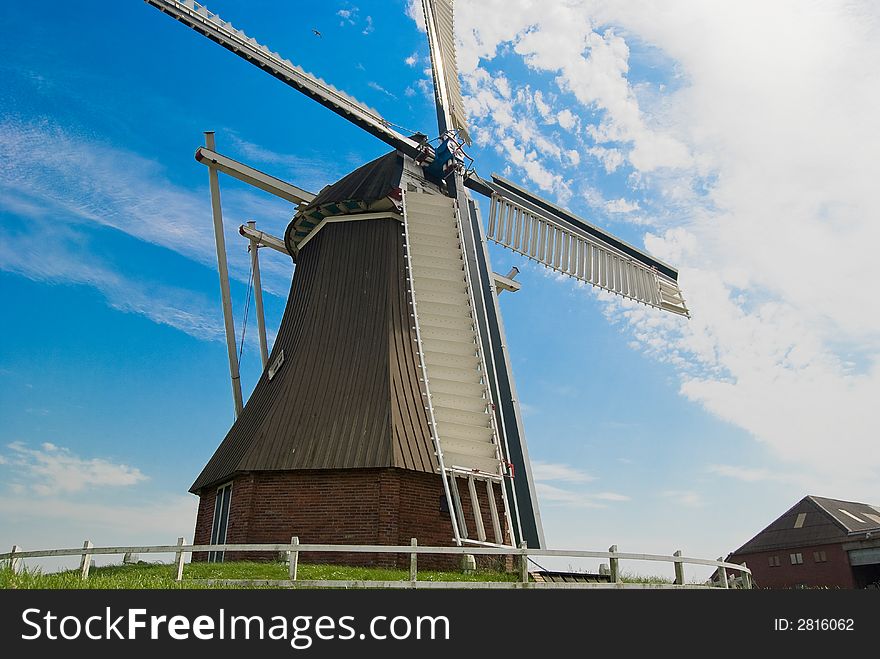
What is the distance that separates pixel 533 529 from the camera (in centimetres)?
1362

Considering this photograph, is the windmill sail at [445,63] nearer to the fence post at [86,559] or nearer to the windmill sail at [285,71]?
the windmill sail at [285,71]

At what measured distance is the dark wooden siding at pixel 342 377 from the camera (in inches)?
561

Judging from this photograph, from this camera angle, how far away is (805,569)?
30234 mm

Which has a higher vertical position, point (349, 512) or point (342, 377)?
point (342, 377)

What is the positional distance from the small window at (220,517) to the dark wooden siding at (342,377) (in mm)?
392

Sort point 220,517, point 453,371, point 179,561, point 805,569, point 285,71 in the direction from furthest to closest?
1. point 805,569
2. point 285,71
3. point 220,517
4. point 453,371
5. point 179,561

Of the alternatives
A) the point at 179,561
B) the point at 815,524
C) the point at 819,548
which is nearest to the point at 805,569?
the point at 819,548

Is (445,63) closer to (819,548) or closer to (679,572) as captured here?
(679,572)

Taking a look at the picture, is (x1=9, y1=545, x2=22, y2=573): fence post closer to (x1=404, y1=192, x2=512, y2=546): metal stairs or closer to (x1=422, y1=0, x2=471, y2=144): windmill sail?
(x1=404, y1=192, x2=512, y2=546): metal stairs

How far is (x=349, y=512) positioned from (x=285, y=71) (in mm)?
11057
